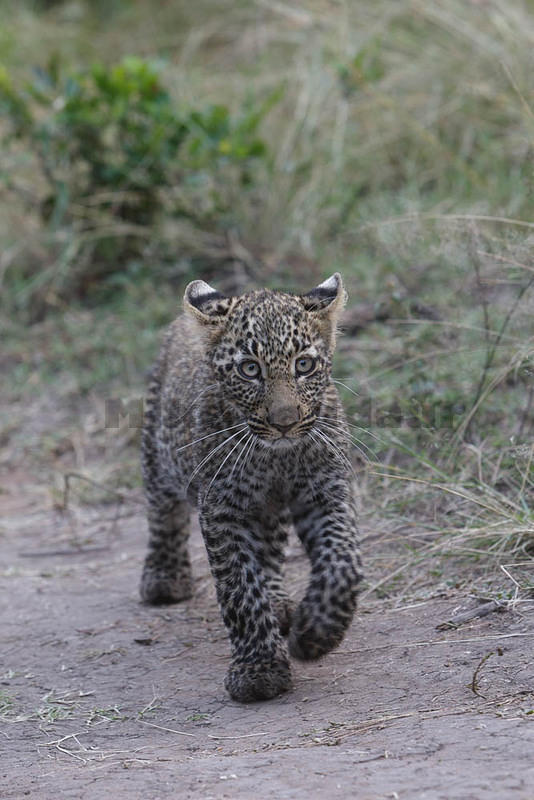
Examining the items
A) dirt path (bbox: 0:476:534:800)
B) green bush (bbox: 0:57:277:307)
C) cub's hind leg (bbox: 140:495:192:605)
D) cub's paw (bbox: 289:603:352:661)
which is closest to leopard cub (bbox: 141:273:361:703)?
cub's paw (bbox: 289:603:352:661)

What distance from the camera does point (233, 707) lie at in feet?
16.8

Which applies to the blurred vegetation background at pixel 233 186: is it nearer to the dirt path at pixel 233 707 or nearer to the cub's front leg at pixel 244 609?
the dirt path at pixel 233 707

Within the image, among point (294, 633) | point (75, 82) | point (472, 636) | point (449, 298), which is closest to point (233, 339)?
point (294, 633)

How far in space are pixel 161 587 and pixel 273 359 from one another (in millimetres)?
2062

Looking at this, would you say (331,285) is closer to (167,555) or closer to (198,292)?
(198,292)

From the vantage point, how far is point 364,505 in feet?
23.5

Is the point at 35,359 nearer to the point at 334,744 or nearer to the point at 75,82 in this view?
the point at 75,82

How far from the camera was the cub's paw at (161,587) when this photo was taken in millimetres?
6684

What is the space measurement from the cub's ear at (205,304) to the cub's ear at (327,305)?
1.24 feet

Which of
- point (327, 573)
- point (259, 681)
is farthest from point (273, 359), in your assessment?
point (259, 681)

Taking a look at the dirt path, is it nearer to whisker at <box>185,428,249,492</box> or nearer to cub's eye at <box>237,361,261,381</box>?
whisker at <box>185,428,249,492</box>

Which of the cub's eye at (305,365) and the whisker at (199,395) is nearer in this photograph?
the cub's eye at (305,365)

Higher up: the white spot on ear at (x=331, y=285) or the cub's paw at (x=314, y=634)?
the white spot on ear at (x=331, y=285)

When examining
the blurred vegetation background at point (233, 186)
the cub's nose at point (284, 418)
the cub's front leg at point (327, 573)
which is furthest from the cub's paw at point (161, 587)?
the blurred vegetation background at point (233, 186)
